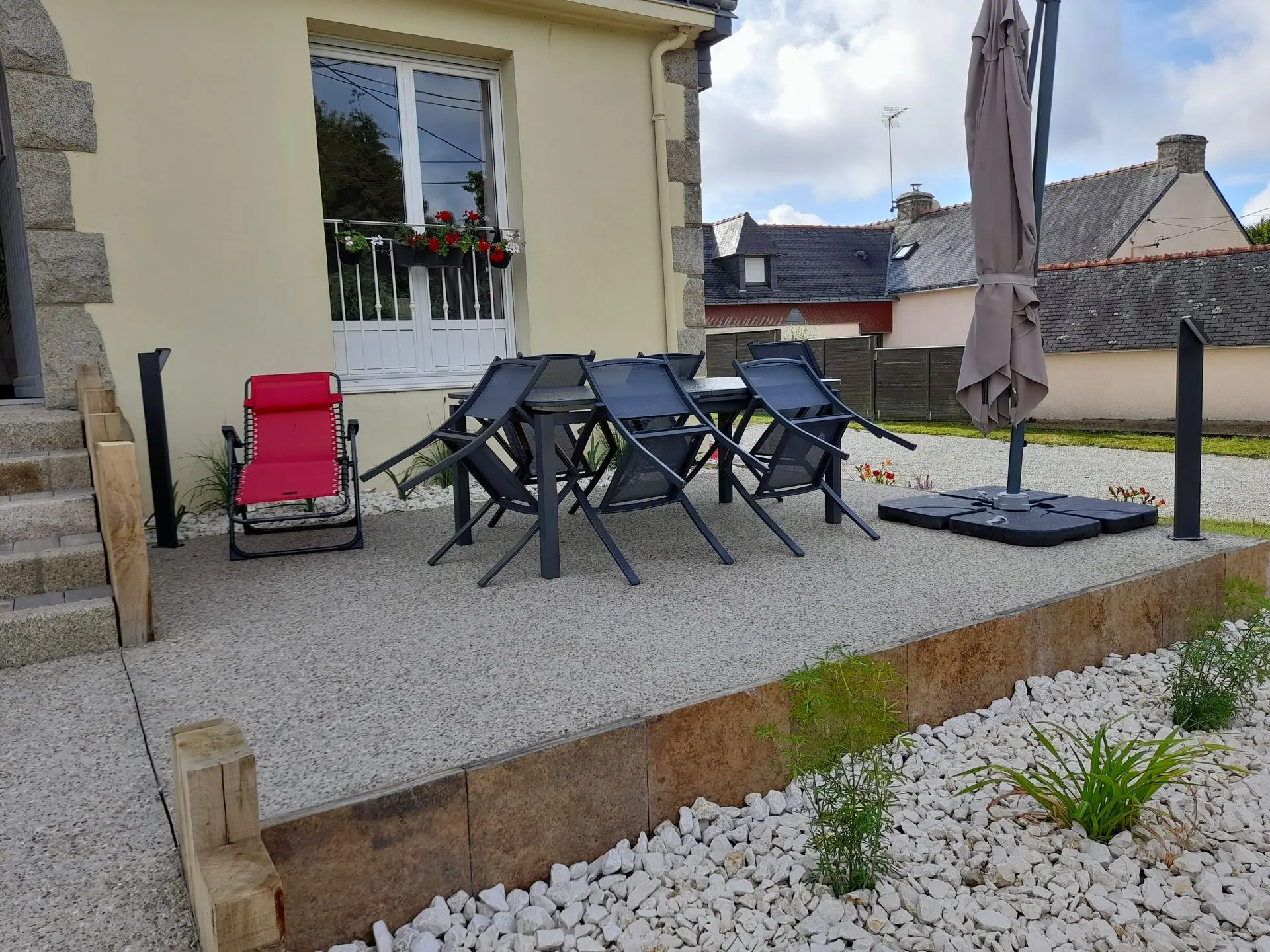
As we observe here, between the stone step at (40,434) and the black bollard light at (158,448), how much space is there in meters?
0.31

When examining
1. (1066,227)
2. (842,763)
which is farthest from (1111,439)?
(1066,227)

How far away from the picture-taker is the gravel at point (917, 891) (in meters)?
1.94

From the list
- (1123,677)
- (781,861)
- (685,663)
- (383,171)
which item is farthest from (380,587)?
(383,171)

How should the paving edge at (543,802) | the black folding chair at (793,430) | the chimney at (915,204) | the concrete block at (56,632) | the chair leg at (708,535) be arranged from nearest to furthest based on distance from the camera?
the paving edge at (543,802) < the concrete block at (56,632) < the chair leg at (708,535) < the black folding chair at (793,430) < the chimney at (915,204)

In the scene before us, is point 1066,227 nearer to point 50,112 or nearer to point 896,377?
point 896,377

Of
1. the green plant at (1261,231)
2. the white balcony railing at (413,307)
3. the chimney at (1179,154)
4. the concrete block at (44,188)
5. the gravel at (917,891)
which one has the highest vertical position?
the chimney at (1179,154)

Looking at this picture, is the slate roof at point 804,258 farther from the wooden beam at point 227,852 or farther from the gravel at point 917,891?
the wooden beam at point 227,852

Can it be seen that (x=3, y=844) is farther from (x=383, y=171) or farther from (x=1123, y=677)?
(x=383, y=171)

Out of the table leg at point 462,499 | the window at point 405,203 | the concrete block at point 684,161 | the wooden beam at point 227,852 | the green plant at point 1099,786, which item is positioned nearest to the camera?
the wooden beam at point 227,852

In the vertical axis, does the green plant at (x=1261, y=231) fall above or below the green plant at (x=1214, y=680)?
above

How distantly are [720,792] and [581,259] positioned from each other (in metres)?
5.11

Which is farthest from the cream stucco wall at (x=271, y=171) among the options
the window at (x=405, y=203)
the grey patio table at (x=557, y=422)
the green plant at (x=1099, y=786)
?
the green plant at (x=1099, y=786)

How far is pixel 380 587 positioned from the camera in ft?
12.2

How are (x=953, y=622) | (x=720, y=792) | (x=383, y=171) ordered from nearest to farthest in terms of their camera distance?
(x=720, y=792) → (x=953, y=622) → (x=383, y=171)
